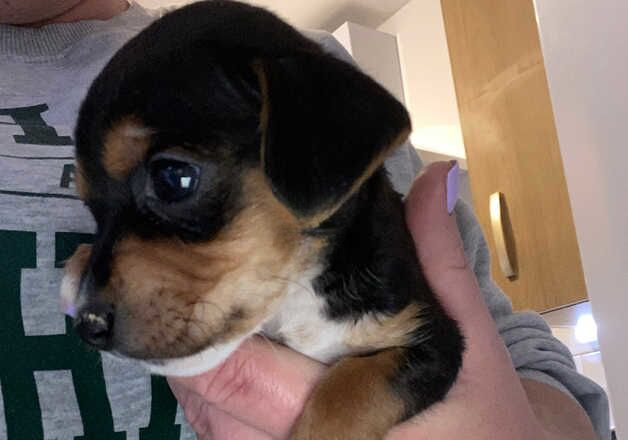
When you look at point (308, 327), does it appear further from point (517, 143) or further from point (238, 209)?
point (517, 143)

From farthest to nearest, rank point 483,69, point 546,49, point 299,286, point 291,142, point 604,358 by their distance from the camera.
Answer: point 483,69 < point 546,49 < point 604,358 < point 299,286 < point 291,142

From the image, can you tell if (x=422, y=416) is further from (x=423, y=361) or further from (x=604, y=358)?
(x=604, y=358)

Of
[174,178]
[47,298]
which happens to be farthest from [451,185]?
[47,298]

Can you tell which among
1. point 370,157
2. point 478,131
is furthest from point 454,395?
point 478,131

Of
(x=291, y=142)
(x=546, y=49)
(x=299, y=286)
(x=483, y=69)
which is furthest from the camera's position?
(x=483, y=69)

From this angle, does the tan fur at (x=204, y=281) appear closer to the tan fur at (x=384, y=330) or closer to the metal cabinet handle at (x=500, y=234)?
the tan fur at (x=384, y=330)

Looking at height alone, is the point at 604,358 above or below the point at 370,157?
below
